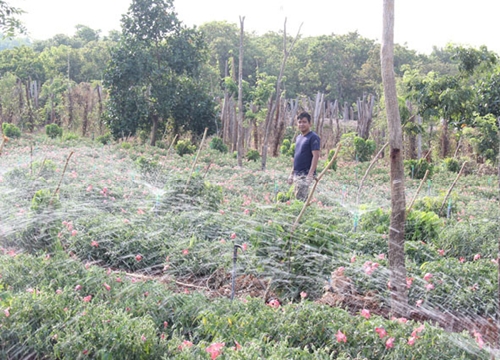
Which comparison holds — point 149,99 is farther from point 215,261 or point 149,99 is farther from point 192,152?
point 215,261

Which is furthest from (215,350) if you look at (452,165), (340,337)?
(452,165)

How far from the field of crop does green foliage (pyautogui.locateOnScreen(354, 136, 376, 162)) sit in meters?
10.2

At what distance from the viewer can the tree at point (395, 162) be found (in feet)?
12.6

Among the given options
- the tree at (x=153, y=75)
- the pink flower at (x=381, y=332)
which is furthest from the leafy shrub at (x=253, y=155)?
the pink flower at (x=381, y=332)

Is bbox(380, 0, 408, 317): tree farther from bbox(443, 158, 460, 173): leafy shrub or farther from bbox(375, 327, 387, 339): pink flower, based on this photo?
bbox(443, 158, 460, 173): leafy shrub

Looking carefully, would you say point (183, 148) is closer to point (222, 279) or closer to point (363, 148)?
point (363, 148)

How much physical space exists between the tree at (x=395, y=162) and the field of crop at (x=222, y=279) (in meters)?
0.19

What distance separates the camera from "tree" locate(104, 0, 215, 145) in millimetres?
18234

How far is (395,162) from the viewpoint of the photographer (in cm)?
389

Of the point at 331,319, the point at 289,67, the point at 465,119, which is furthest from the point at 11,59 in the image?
the point at 331,319

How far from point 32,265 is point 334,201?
5791mm

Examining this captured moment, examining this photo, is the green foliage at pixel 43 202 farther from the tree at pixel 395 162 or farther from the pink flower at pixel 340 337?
the pink flower at pixel 340 337

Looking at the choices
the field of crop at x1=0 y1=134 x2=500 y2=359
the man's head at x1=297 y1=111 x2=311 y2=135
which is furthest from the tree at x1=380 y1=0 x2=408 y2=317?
the man's head at x1=297 y1=111 x2=311 y2=135

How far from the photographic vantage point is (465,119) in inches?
542
